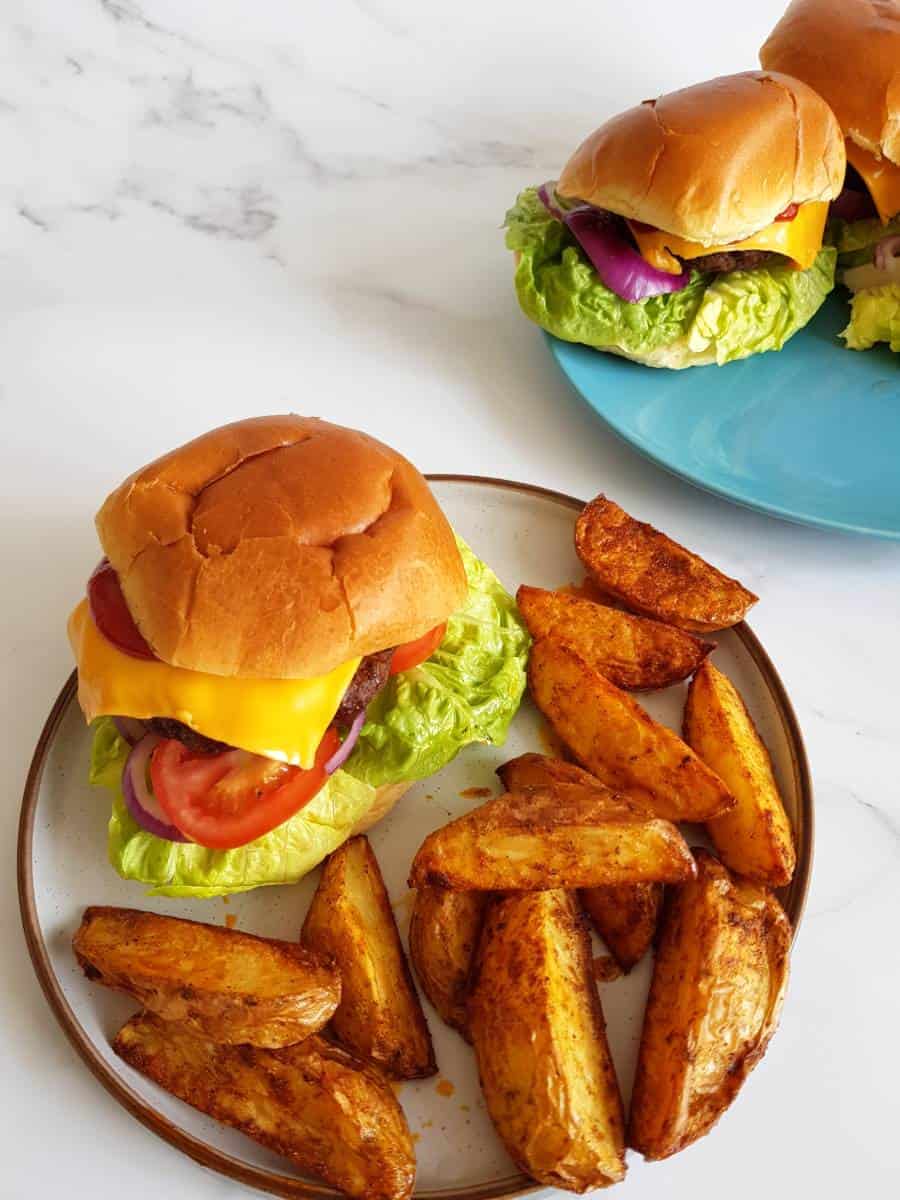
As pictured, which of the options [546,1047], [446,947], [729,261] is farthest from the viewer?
[729,261]

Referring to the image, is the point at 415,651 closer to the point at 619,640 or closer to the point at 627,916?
the point at 619,640

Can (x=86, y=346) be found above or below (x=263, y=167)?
below

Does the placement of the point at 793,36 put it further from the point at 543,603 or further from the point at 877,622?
the point at 543,603

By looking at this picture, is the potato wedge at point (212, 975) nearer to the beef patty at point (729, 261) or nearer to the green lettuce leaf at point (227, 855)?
the green lettuce leaf at point (227, 855)

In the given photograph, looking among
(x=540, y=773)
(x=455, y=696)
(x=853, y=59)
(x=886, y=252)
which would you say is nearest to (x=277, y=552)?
(x=455, y=696)

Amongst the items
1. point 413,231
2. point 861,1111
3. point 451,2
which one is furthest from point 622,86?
point 861,1111

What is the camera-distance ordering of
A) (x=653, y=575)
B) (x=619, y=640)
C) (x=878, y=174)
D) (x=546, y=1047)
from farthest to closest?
(x=878, y=174), (x=653, y=575), (x=619, y=640), (x=546, y=1047)

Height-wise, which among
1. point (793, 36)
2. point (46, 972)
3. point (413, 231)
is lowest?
point (46, 972)

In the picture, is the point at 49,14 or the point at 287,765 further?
the point at 49,14

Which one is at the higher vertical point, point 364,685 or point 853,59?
point 853,59
